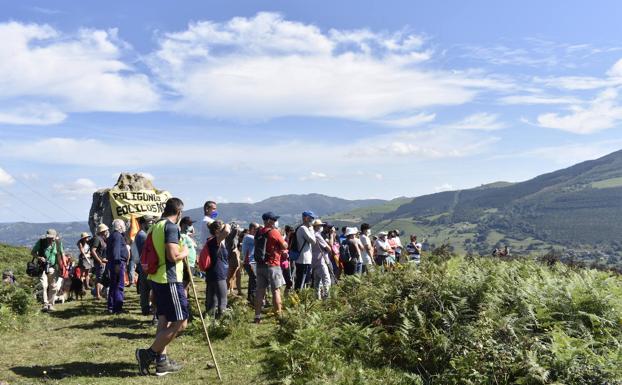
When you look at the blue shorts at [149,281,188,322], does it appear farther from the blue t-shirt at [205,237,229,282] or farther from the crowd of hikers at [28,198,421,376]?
the blue t-shirt at [205,237,229,282]

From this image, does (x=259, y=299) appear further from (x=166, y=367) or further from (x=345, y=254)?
(x=345, y=254)

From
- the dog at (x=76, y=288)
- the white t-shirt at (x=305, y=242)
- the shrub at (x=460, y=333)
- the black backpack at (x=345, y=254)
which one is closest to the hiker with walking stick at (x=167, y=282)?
the shrub at (x=460, y=333)

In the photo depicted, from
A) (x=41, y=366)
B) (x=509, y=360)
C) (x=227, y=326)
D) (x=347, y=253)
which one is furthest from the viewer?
(x=347, y=253)

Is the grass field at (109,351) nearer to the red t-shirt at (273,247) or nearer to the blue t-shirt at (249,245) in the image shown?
the red t-shirt at (273,247)

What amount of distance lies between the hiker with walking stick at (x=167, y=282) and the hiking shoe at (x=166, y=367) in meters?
0.06

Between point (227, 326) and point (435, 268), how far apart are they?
494cm

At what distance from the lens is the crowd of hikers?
673 centimetres

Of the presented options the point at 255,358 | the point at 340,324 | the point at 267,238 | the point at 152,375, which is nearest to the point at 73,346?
the point at 152,375

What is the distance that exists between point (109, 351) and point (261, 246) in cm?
357

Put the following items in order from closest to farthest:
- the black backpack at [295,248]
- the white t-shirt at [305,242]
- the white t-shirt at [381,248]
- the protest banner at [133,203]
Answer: the white t-shirt at [305,242]
the black backpack at [295,248]
the white t-shirt at [381,248]
the protest banner at [133,203]

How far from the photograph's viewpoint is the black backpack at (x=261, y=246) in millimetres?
10125

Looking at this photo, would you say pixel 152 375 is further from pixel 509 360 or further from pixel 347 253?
pixel 347 253

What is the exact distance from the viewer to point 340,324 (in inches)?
355

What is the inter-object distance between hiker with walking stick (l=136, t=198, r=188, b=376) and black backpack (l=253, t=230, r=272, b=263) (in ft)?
11.1
